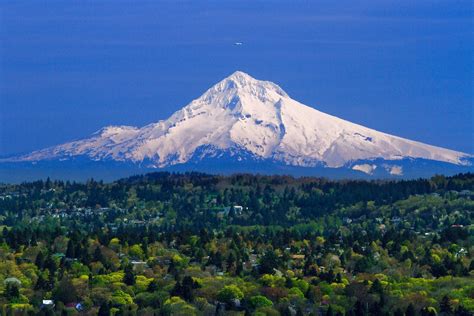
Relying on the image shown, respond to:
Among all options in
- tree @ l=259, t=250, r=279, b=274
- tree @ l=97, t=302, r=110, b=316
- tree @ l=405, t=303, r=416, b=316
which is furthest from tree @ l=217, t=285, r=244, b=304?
tree @ l=405, t=303, r=416, b=316

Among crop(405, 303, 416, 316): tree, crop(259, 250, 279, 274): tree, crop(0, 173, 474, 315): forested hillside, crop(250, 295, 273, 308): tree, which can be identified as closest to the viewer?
crop(405, 303, 416, 316): tree

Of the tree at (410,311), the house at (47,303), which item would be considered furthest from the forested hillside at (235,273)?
the tree at (410,311)

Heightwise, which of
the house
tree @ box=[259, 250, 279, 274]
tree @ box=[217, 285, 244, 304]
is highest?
tree @ box=[259, 250, 279, 274]

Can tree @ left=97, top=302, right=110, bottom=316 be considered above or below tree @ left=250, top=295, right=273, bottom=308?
below

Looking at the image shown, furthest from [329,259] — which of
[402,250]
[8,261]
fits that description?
[8,261]

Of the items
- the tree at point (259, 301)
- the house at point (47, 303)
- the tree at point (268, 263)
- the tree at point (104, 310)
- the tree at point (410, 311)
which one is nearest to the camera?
the tree at point (104, 310)

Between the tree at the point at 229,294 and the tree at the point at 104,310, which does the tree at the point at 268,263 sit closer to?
the tree at the point at 229,294

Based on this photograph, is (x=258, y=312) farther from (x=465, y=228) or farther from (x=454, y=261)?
(x=465, y=228)

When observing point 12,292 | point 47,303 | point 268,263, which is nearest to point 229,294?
point 47,303

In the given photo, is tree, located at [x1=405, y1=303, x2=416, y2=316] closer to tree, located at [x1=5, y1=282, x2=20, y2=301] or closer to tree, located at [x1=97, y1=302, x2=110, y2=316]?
tree, located at [x1=97, y1=302, x2=110, y2=316]

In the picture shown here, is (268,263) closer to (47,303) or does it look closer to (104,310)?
(47,303)

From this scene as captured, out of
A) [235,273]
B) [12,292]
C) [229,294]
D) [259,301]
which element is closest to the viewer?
[259,301]
